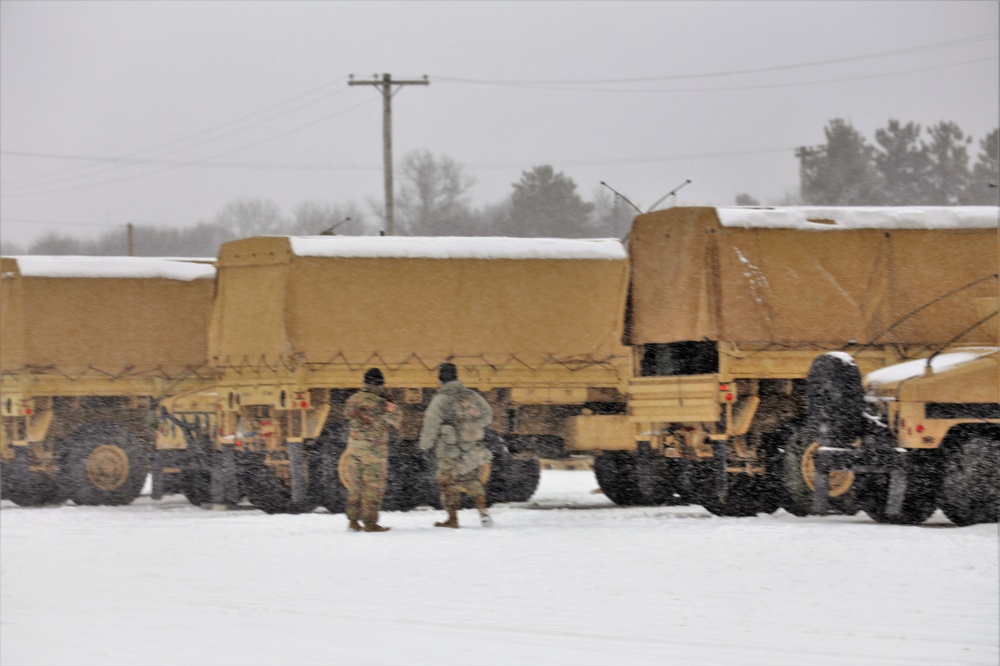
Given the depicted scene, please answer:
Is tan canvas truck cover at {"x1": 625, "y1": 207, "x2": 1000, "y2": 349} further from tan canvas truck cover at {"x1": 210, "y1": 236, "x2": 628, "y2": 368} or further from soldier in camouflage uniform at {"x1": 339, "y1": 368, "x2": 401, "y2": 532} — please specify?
soldier in camouflage uniform at {"x1": 339, "y1": 368, "x2": 401, "y2": 532}

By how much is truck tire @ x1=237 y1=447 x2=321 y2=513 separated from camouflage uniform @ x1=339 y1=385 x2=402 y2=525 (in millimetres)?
3677

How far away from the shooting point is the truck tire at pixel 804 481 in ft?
59.2

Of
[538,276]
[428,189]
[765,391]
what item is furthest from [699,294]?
[428,189]

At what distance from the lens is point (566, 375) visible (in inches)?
821

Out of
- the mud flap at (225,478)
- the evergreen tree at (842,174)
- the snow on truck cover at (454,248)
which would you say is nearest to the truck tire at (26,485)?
the mud flap at (225,478)

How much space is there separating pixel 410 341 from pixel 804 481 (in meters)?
5.47

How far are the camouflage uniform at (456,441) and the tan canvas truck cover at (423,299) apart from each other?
12.6ft

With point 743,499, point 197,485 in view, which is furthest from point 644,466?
point 197,485

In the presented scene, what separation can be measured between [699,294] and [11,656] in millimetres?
11546

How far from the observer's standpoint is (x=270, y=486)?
20.3 meters

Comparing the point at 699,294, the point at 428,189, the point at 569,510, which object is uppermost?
the point at 428,189

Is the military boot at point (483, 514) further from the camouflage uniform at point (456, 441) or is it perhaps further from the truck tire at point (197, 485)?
the truck tire at point (197, 485)

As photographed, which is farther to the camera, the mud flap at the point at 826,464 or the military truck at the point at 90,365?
the military truck at the point at 90,365

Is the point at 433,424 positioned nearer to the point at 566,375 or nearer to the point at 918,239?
the point at 566,375
